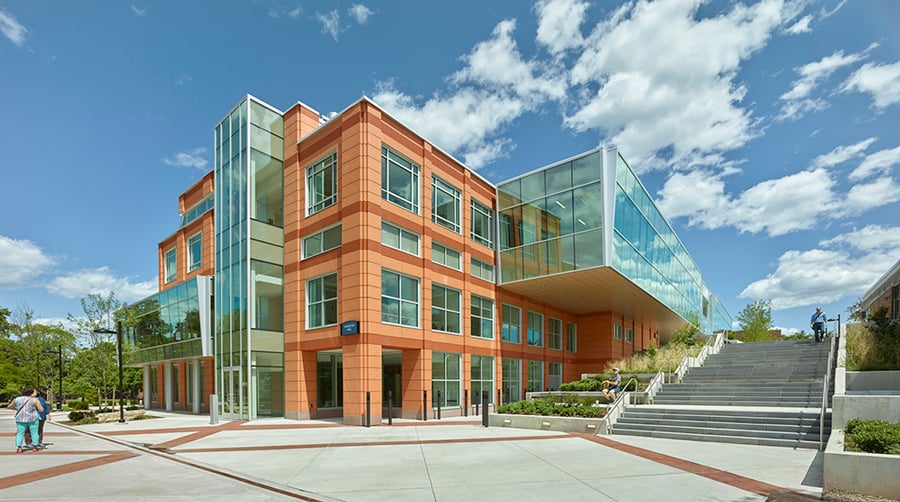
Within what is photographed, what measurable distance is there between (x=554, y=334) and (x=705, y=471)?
24.9 m

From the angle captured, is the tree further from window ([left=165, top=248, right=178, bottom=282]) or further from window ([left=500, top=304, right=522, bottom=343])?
window ([left=165, top=248, right=178, bottom=282])

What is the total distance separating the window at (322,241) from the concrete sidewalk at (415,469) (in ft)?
28.9

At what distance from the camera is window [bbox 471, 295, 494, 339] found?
27484 millimetres

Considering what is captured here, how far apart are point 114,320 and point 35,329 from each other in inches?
1111

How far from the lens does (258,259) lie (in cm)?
2408

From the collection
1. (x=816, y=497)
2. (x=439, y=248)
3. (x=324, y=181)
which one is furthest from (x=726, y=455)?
(x=324, y=181)

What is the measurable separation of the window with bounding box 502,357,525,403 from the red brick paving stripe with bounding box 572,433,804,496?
51.1 feet

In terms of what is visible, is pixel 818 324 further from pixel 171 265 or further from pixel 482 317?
pixel 171 265

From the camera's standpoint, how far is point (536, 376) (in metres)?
32.3

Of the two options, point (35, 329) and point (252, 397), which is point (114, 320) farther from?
point (35, 329)

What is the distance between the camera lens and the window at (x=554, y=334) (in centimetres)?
3384

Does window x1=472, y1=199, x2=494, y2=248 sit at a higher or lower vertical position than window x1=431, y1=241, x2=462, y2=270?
higher

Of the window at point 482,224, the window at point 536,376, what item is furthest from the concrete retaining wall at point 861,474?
the window at point 536,376

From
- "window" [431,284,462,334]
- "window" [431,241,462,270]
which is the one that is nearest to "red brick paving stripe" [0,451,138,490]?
A: "window" [431,284,462,334]
